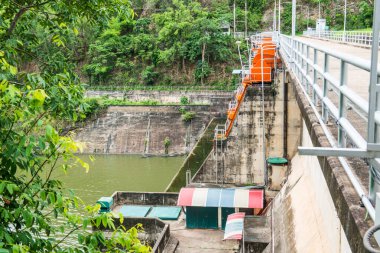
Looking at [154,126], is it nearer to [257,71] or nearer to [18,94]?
[257,71]

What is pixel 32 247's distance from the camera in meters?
3.08

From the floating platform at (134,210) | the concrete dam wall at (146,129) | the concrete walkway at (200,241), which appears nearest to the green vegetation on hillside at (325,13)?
the concrete dam wall at (146,129)

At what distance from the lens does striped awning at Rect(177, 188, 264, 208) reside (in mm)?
11816

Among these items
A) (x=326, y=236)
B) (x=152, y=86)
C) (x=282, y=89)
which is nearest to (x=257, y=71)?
(x=282, y=89)

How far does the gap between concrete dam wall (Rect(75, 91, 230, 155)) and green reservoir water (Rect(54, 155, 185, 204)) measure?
889 millimetres

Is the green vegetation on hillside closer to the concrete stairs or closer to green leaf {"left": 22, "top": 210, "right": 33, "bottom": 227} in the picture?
the concrete stairs

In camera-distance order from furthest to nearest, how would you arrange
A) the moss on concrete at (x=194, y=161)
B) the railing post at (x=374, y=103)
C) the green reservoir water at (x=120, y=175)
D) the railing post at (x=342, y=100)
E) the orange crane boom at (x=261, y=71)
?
the green reservoir water at (x=120, y=175), the moss on concrete at (x=194, y=161), the orange crane boom at (x=261, y=71), the railing post at (x=342, y=100), the railing post at (x=374, y=103)

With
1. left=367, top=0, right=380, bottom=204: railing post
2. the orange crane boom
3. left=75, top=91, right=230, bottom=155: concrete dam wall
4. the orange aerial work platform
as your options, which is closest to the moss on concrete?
the orange aerial work platform

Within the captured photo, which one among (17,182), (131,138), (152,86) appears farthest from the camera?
(152,86)

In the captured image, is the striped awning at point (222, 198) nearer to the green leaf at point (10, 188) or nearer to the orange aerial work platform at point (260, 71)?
the orange aerial work platform at point (260, 71)

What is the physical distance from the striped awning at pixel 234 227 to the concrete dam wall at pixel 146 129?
46.7 ft

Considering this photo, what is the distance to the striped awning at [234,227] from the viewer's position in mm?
10214

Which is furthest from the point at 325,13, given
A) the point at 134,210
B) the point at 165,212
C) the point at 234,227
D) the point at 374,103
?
the point at 374,103

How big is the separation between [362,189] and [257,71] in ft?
38.2
